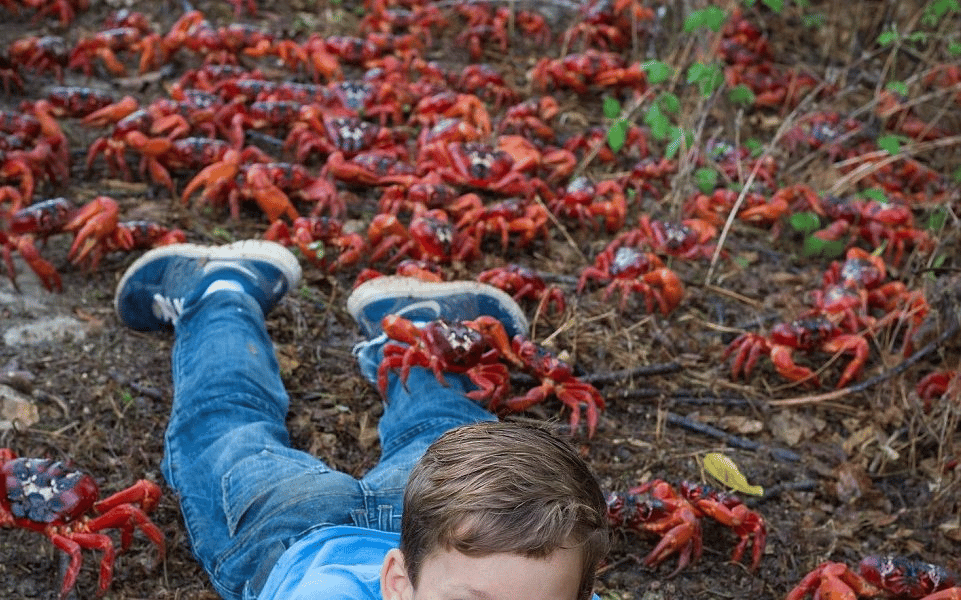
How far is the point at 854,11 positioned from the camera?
8141mm

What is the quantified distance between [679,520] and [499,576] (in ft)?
5.23

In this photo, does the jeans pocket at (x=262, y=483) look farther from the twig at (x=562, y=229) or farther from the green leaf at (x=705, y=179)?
the green leaf at (x=705, y=179)

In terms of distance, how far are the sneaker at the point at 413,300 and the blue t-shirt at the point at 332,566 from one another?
1372mm

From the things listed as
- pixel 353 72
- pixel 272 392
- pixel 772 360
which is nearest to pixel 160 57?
pixel 353 72

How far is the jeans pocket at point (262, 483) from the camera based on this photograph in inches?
121

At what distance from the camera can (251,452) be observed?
10.9 ft

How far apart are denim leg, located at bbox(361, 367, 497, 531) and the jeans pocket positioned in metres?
0.21

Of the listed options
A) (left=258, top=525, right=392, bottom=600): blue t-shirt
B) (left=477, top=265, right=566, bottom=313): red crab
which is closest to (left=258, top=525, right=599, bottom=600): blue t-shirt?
(left=258, top=525, right=392, bottom=600): blue t-shirt

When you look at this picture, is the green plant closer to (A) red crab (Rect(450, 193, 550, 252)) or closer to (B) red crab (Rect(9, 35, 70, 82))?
(A) red crab (Rect(450, 193, 550, 252))

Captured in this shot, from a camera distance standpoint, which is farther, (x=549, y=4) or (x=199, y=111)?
(x=549, y=4)

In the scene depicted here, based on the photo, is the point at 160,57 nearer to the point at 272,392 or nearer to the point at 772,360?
the point at 272,392

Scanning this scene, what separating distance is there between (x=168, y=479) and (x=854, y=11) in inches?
261

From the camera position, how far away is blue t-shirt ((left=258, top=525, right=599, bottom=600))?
96.8 inches

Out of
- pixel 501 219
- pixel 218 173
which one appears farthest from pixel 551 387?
pixel 218 173
